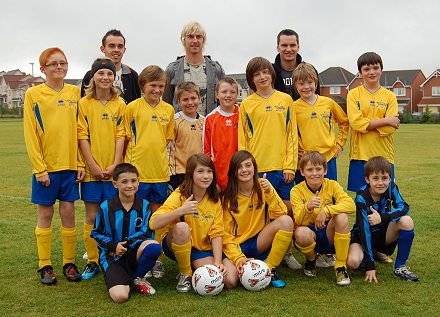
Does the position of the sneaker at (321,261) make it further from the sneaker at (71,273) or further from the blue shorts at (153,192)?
the sneaker at (71,273)

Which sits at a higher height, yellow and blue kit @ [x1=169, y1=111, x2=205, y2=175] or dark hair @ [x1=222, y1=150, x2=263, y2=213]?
yellow and blue kit @ [x1=169, y1=111, x2=205, y2=175]

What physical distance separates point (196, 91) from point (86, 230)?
182cm

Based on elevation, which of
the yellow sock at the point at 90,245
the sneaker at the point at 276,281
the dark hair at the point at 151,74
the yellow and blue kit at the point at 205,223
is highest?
the dark hair at the point at 151,74

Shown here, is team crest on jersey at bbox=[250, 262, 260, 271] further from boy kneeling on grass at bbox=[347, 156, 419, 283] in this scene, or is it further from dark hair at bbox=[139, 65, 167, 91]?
dark hair at bbox=[139, 65, 167, 91]

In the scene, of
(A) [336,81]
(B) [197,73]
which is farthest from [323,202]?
(A) [336,81]

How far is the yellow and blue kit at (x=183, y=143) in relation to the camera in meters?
5.66

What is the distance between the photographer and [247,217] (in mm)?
5234

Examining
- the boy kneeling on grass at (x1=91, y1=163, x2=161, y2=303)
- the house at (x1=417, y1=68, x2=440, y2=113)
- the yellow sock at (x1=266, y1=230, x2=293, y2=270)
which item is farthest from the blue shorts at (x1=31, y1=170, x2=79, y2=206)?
the house at (x1=417, y1=68, x2=440, y2=113)

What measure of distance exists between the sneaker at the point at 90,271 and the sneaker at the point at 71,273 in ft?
0.21

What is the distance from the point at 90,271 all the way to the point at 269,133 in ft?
7.39

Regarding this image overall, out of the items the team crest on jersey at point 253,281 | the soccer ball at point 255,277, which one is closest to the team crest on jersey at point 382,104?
the soccer ball at point 255,277

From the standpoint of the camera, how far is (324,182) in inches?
207

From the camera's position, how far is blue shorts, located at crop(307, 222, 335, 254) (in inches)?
205

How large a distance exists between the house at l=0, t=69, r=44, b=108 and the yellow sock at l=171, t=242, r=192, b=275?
97260mm
